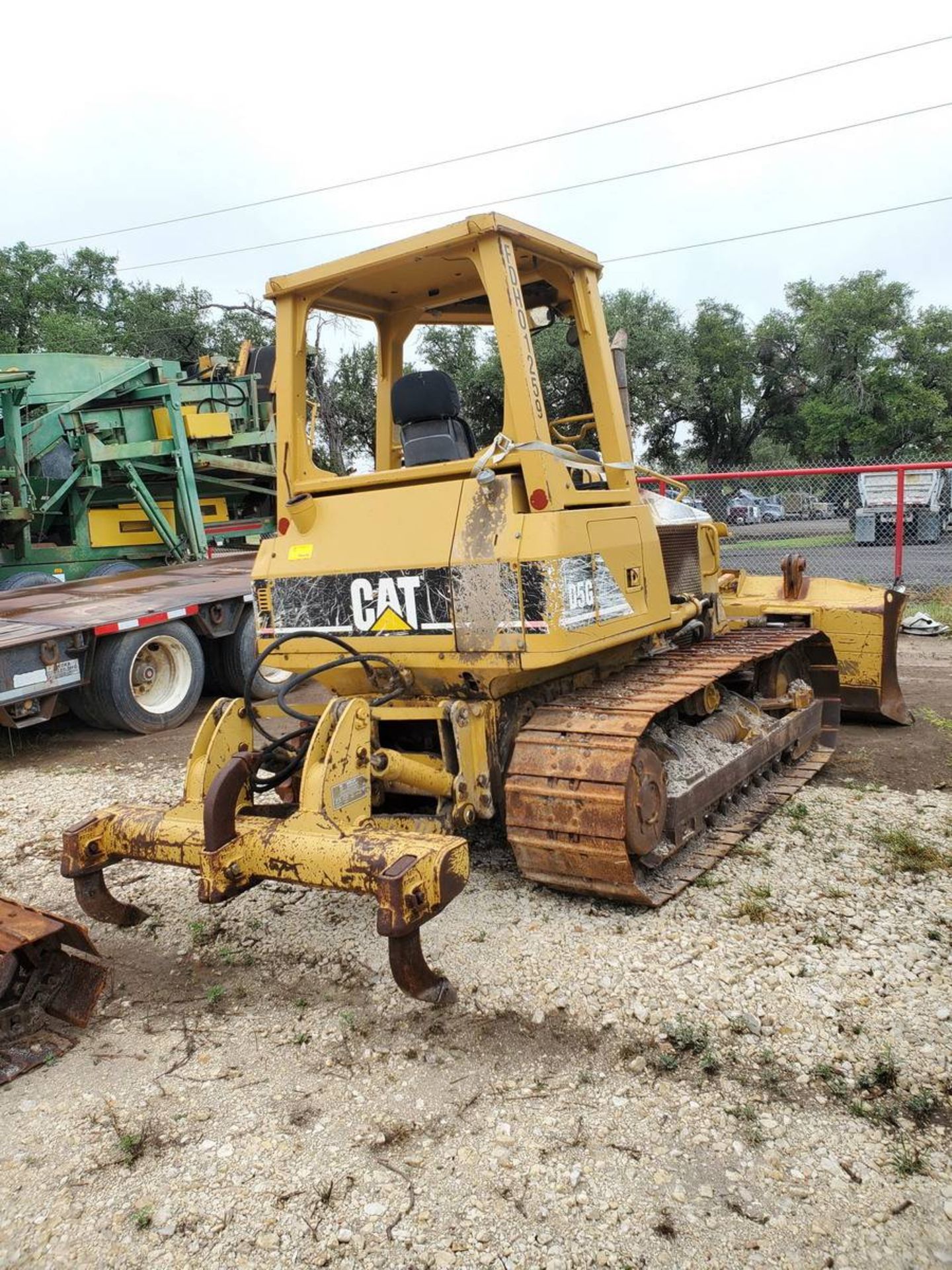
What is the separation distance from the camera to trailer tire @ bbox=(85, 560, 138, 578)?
11047 mm

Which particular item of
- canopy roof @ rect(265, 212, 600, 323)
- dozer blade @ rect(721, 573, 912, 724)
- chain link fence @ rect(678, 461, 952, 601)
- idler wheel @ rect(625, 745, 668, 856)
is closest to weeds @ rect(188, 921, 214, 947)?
idler wheel @ rect(625, 745, 668, 856)

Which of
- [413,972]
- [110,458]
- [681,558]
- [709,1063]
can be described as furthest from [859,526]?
[413,972]

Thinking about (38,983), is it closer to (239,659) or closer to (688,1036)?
(688,1036)

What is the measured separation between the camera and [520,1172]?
2.52m

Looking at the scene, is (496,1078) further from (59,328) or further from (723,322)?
(723,322)

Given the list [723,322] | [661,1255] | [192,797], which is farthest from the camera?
[723,322]

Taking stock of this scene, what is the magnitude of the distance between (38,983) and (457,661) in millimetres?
1881

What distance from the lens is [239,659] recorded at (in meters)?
8.76

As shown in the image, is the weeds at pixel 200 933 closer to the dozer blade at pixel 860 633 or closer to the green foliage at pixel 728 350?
the dozer blade at pixel 860 633

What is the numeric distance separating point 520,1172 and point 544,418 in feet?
8.96

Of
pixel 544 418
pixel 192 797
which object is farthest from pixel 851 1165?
pixel 544 418

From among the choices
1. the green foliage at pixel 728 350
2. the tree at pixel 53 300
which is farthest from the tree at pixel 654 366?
the tree at pixel 53 300

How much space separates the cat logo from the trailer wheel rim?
4169 millimetres

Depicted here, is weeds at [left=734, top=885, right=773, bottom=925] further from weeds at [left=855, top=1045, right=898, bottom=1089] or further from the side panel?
the side panel
